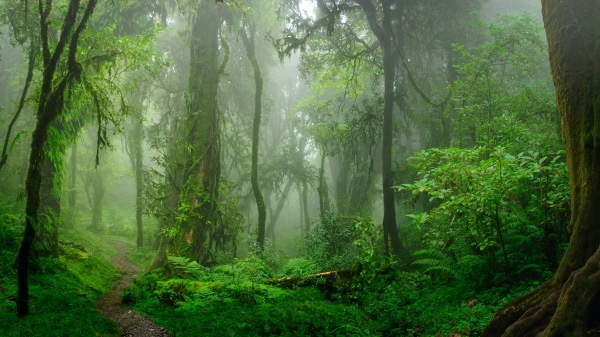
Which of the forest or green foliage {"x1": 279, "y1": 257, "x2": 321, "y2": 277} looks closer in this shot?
the forest

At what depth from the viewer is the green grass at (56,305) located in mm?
4828

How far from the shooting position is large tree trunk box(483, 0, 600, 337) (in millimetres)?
3244

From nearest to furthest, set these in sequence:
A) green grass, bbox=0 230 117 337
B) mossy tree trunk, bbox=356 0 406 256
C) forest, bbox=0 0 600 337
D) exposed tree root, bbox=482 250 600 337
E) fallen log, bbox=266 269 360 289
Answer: exposed tree root, bbox=482 250 600 337 < forest, bbox=0 0 600 337 < green grass, bbox=0 230 117 337 < fallen log, bbox=266 269 360 289 < mossy tree trunk, bbox=356 0 406 256

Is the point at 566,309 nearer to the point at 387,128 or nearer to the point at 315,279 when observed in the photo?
the point at 315,279

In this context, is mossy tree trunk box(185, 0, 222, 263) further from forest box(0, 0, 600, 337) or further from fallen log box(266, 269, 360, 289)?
fallen log box(266, 269, 360, 289)

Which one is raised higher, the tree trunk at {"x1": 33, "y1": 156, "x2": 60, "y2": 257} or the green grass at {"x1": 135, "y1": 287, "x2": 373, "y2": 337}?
the tree trunk at {"x1": 33, "y1": 156, "x2": 60, "y2": 257}

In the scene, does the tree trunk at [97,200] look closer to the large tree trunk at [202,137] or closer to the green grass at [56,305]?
the large tree trunk at [202,137]

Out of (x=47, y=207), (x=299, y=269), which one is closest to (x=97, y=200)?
(x=47, y=207)

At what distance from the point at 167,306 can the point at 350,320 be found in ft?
11.0

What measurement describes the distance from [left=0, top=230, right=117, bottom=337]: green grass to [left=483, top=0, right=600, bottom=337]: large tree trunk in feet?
18.1

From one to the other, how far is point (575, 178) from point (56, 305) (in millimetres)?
7704

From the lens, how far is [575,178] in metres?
3.87

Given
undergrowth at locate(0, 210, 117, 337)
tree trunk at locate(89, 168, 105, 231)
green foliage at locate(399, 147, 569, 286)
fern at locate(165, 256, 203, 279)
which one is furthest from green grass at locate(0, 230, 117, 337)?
tree trunk at locate(89, 168, 105, 231)

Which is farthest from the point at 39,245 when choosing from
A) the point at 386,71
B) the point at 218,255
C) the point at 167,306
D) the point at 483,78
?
Result: the point at 483,78
